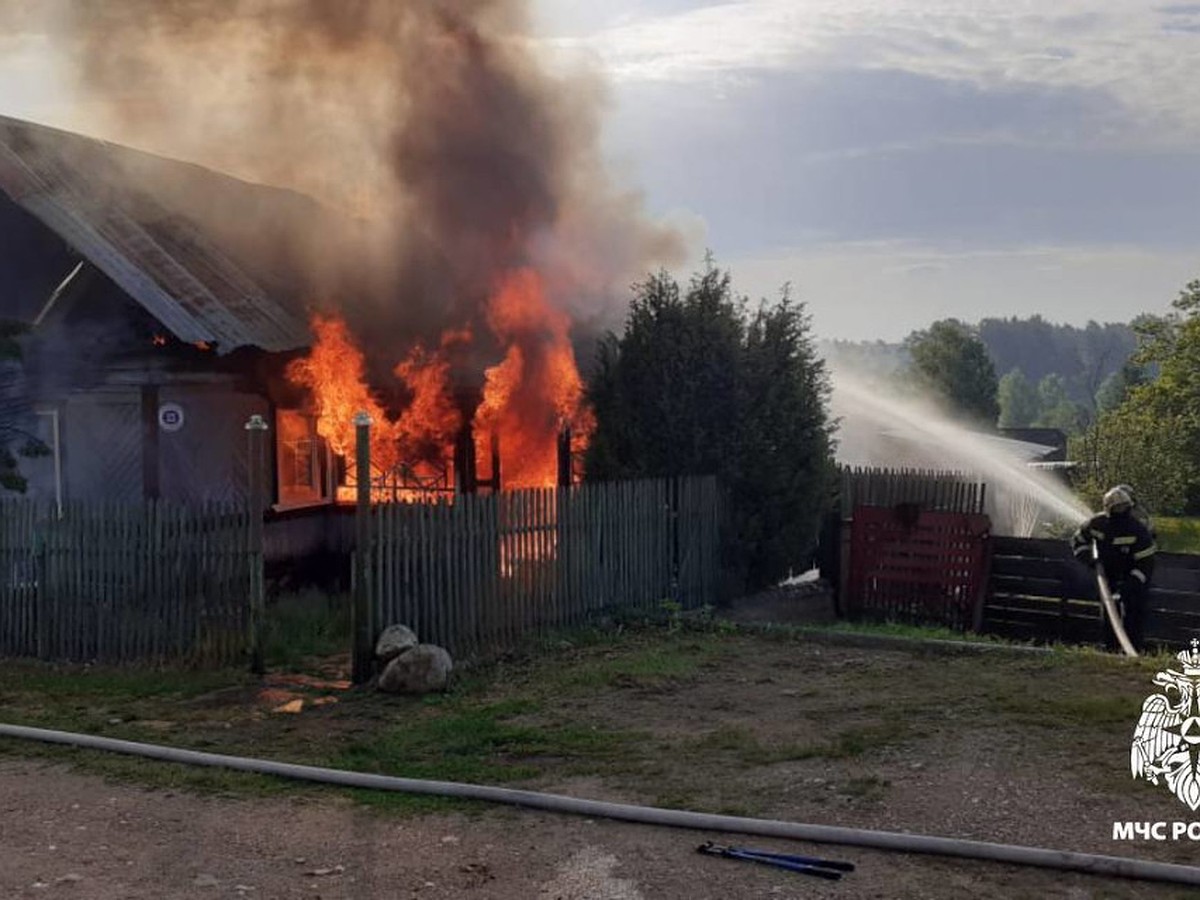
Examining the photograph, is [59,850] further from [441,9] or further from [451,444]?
[441,9]

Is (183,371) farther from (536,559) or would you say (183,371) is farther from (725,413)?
(725,413)

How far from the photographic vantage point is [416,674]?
29.6ft

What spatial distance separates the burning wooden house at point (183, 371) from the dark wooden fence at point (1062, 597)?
5897 mm

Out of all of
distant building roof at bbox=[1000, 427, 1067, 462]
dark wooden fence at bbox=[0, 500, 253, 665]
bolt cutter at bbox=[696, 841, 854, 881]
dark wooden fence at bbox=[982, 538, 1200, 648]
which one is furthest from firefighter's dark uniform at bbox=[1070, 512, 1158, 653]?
distant building roof at bbox=[1000, 427, 1067, 462]

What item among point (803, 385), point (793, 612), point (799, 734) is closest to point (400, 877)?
point (799, 734)

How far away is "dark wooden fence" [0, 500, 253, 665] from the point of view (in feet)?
33.1

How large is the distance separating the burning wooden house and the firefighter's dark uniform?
6926 millimetres

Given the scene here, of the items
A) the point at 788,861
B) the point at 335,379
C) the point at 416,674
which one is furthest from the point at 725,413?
the point at 788,861

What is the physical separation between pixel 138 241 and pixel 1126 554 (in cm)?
1219

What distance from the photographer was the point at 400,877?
16.9 feet

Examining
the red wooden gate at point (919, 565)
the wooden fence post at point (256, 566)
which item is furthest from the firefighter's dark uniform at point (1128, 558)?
the wooden fence post at point (256, 566)

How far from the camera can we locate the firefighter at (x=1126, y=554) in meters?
10.6

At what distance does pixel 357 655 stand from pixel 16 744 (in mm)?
2637

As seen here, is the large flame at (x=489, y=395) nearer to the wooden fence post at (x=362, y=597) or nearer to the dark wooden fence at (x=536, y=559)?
the dark wooden fence at (x=536, y=559)
